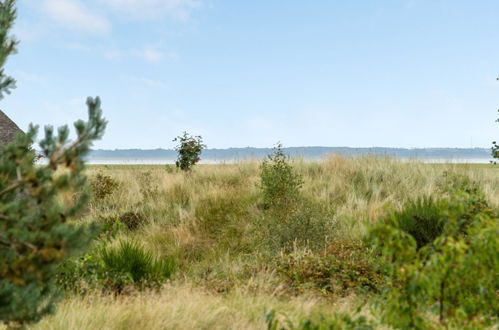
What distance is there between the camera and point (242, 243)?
11.1 metres

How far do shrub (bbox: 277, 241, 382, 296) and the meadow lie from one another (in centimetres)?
2

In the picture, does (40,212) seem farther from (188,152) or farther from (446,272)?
(188,152)

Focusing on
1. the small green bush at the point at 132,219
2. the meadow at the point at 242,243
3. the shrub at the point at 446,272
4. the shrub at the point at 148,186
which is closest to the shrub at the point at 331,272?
the meadow at the point at 242,243

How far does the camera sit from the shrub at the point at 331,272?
7.34 metres

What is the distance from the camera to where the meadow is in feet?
17.2

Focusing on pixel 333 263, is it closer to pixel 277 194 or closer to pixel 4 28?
pixel 277 194

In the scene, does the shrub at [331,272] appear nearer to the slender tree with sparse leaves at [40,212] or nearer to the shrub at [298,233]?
the shrub at [298,233]

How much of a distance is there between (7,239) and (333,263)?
612 cm

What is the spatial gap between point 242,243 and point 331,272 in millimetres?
3694

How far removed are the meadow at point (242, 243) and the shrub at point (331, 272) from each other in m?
0.02

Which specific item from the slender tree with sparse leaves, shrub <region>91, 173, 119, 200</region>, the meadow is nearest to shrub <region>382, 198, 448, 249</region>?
the meadow

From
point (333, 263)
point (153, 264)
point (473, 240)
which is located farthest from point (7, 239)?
point (333, 263)

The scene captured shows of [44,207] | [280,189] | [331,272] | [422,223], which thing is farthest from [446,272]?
[280,189]

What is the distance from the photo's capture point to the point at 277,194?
11766mm
